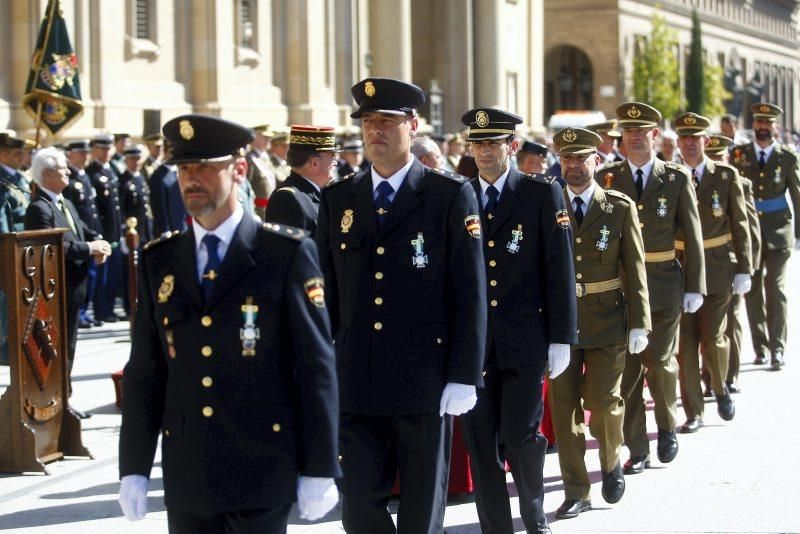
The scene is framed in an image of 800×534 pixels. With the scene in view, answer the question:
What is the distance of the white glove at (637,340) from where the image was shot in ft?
28.0

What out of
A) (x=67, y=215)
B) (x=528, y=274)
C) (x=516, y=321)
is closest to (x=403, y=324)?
(x=516, y=321)

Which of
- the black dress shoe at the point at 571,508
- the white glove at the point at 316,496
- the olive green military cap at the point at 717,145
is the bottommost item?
the black dress shoe at the point at 571,508

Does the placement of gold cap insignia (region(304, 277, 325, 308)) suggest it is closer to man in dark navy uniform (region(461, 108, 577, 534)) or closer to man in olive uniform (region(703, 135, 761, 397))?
man in dark navy uniform (region(461, 108, 577, 534))

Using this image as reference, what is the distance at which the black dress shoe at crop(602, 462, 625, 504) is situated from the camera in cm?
841

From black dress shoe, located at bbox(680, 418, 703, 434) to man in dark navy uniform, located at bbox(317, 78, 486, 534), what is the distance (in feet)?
14.8

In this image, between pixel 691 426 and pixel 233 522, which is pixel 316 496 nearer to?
pixel 233 522

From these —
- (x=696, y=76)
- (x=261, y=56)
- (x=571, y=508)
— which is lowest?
(x=571, y=508)

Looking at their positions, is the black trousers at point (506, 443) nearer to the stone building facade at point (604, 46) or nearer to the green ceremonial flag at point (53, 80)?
the green ceremonial flag at point (53, 80)

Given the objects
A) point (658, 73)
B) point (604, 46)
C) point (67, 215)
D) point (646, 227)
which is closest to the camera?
point (646, 227)

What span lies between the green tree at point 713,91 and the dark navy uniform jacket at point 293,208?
2990 inches

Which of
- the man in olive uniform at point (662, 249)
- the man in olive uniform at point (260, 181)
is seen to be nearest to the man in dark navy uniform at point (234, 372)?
the man in olive uniform at point (662, 249)

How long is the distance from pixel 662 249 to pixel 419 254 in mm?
3750

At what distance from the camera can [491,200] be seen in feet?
25.5

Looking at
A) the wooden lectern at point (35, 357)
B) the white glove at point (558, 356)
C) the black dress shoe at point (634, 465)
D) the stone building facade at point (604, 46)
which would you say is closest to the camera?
the white glove at point (558, 356)
